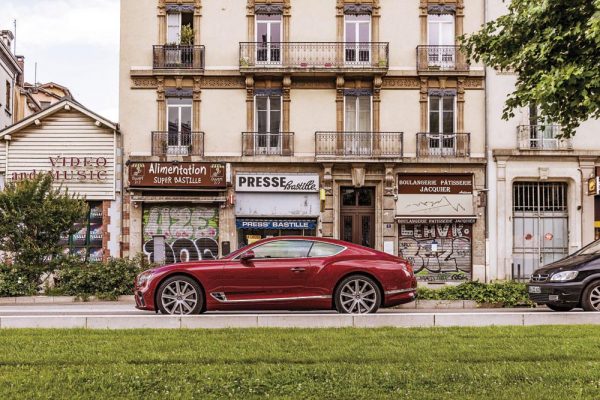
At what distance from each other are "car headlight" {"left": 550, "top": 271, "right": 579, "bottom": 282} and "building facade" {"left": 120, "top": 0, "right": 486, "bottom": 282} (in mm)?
13780

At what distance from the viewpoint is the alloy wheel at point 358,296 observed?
11898mm

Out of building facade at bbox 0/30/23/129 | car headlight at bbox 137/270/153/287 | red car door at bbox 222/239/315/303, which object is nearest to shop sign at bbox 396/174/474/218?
red car door at bbox 222/239/315/303

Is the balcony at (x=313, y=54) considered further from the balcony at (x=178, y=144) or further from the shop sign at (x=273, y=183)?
the shop sign at (x=273, y=183)

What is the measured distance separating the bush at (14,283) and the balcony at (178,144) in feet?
30.7

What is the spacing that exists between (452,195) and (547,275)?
45.8ft

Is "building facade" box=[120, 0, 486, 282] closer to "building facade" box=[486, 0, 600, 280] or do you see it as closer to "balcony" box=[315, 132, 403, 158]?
"balcony" box=[315, 132, 403, 158]

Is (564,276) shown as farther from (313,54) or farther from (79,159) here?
(79,159)

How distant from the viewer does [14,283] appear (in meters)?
18.6

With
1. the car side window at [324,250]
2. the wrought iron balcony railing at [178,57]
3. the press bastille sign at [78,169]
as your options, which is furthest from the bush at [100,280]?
the wrought iron balcony railing at [178,57]

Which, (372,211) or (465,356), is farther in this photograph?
(372,211)

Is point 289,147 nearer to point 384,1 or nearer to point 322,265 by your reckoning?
point 384,1

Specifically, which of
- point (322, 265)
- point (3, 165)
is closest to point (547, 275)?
point (322, 265)

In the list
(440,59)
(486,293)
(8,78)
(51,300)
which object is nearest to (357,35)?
(440,59)

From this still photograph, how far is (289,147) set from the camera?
90.5 feet
